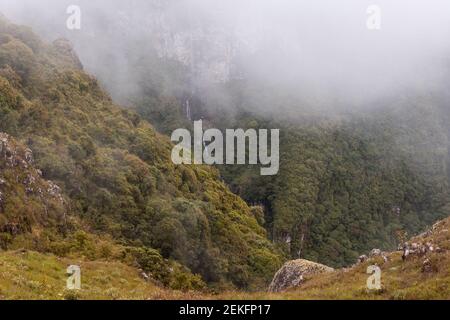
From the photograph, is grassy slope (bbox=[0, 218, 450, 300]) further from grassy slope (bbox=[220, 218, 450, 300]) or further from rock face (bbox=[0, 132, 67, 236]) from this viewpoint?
rock face (bbox=[0, 132, 67, 236])

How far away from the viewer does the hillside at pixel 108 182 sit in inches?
2394

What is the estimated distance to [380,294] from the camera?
882 inches

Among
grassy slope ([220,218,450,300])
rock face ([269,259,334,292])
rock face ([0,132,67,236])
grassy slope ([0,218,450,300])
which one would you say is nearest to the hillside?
rock face ([0,132,67,236])

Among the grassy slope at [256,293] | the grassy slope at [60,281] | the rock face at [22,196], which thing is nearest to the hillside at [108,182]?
the rock face at [22,196]

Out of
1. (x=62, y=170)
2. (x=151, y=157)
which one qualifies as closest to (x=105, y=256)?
(x=62, y=170)

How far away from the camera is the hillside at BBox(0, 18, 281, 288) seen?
200 ft

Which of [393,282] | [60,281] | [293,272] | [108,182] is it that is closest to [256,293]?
[393,282]

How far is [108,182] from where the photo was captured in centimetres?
6788

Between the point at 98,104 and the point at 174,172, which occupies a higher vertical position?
the point at 98,104

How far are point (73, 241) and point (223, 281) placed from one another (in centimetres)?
2501

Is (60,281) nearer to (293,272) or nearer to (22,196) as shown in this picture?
(293,272)

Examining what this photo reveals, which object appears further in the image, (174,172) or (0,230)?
(174,172)
